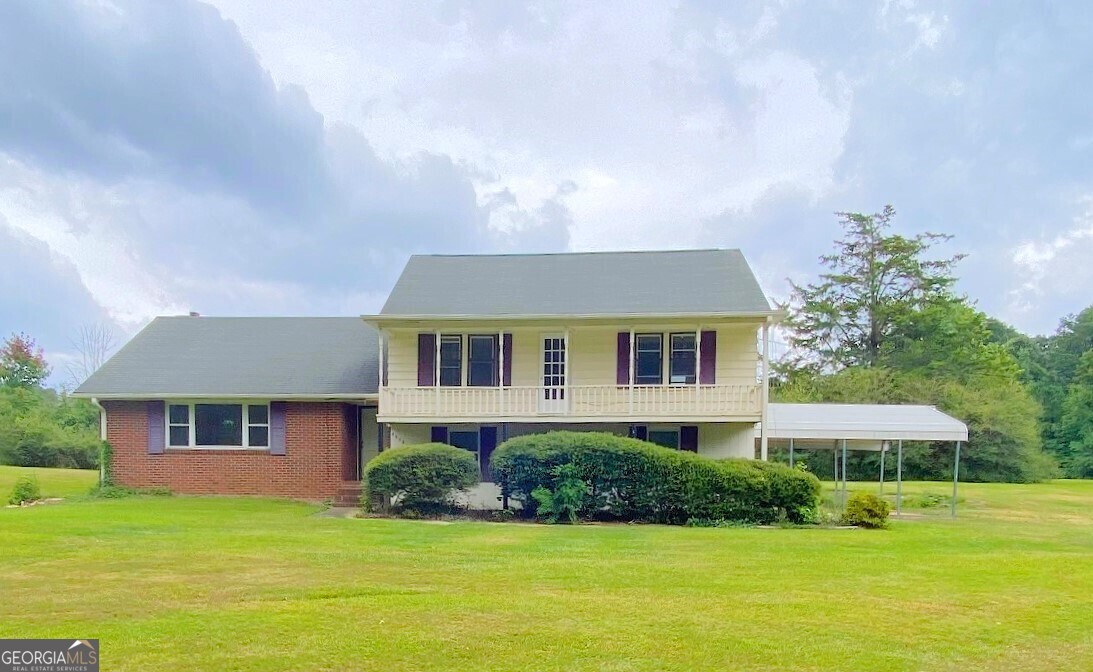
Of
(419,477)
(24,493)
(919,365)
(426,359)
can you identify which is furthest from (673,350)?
(919,365)

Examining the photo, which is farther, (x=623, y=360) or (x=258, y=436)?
(x=258, y=436)

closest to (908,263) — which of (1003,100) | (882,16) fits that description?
(1003,100)

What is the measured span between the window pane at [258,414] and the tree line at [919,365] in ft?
82.1

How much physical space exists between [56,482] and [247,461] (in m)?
8.65

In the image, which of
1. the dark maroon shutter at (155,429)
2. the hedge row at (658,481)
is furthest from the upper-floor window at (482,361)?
the dark maroon shutter at (155,429)

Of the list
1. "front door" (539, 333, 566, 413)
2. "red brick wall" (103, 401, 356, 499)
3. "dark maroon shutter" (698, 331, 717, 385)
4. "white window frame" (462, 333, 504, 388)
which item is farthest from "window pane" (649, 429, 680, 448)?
→ "red brick wall" (103, 401, 356, 499)

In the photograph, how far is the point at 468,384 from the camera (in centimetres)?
2028

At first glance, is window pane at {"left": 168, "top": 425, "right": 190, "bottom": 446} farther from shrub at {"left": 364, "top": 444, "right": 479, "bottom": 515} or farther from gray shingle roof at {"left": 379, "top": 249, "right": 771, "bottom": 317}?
shrub at {"left": 364, "top": 444, "right": 479, "bottom": 515}

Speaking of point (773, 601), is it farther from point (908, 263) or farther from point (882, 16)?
point (908, 263)

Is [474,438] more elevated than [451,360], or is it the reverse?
[451,360]

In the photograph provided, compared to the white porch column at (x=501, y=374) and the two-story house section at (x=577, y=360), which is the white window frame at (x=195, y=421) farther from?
the white porch column at (x=501, y=374)

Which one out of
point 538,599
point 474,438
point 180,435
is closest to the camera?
point 538,599

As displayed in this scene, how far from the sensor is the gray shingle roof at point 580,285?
19.6 metres

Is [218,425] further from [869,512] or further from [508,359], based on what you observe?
[869,512]
